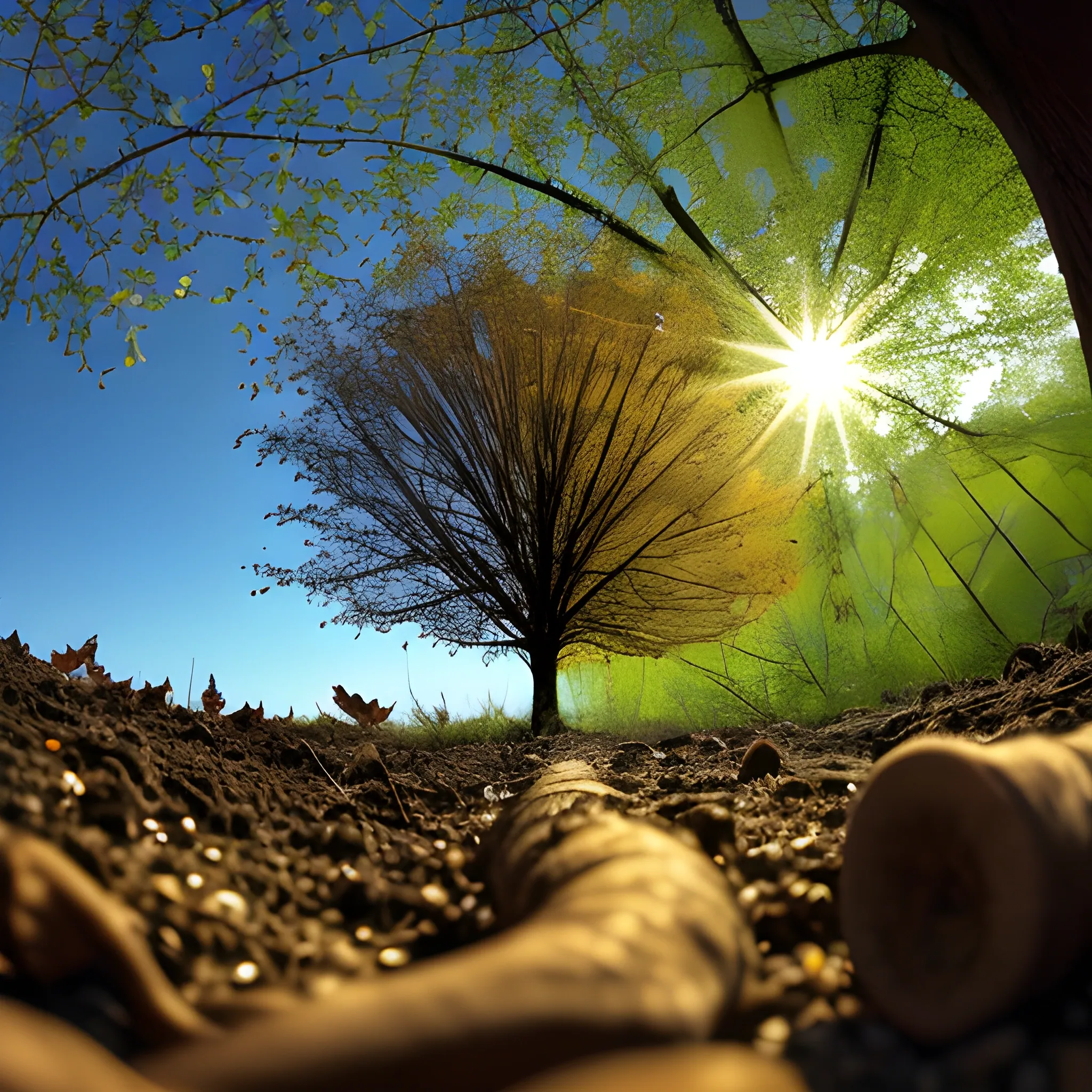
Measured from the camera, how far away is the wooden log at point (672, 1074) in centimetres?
46

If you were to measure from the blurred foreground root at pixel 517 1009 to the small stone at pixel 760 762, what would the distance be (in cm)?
128

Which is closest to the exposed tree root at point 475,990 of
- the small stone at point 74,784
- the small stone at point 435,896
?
the small stone at point 435,896

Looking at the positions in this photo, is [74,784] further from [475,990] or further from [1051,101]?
[1051,101]

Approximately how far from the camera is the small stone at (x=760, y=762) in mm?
1906

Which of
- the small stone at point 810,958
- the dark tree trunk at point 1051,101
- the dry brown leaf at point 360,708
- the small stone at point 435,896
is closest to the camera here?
the small stone at point 810,958

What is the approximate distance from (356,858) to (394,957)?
34 centimetres

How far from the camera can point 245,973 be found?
772 millimetres

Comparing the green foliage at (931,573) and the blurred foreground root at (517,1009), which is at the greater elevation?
the green foliage at (931,573)

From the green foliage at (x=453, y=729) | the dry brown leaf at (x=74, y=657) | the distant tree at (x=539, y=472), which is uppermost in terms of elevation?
the distant tree at (x=539, y=472)

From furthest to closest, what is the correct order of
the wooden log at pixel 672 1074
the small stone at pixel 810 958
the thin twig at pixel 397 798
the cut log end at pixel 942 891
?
1. the thin twig at pixel 397 798
2. the small stone at pixel 810 958
3. the cut log end at pixel 942 891
4. the wooden log at pixel 672 1074

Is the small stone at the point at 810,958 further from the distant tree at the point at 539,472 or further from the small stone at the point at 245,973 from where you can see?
the distant tree at the point at 539,472

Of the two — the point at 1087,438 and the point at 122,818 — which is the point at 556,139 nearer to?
the point at 1087,438

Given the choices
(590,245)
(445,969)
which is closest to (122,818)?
(445,969)

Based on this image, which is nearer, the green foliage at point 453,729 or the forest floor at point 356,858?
the forest floor at point 356,858
